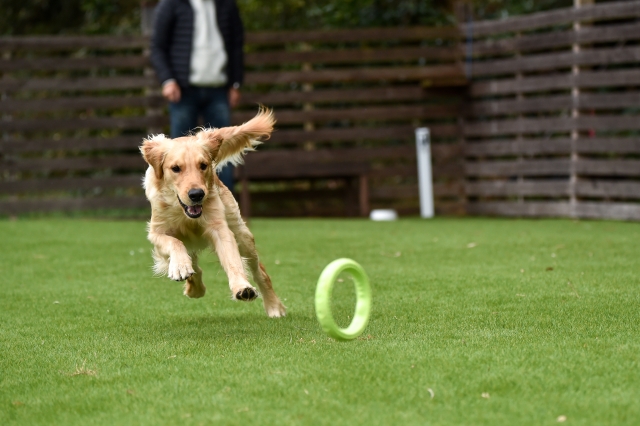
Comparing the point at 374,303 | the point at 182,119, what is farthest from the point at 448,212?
the point at 374,303

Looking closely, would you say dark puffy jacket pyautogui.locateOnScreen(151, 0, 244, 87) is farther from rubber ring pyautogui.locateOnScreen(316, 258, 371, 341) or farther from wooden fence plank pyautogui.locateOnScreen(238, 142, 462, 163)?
rubber ring pyautogui.locateOnScreen(316, 258, 371, 341)

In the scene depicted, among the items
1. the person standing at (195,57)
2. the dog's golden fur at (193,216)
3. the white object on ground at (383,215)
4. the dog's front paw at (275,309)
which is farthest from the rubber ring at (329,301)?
the white object on ground at (383,215)

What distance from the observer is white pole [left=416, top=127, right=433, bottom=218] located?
10.6 meters

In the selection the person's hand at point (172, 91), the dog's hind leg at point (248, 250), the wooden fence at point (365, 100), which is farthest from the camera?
the wooden fence at point (365, 100)

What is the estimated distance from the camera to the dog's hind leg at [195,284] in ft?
16.0

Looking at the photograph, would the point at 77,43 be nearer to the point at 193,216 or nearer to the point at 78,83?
the point at 78,83

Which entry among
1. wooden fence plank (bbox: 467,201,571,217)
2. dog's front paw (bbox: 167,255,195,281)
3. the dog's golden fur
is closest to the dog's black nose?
the dog's golden fur

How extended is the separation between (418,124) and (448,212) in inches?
45.1

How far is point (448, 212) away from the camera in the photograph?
11.0m

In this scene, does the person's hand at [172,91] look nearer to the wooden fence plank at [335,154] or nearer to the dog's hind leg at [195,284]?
the wooden fence plank at [335,154]

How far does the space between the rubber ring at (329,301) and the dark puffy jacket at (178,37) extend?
173 inches

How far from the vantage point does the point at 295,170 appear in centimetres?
1055

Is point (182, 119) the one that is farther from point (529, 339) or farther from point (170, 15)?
point (529, 339)

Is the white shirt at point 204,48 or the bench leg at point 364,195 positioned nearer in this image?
the white shirt at point 204,48
